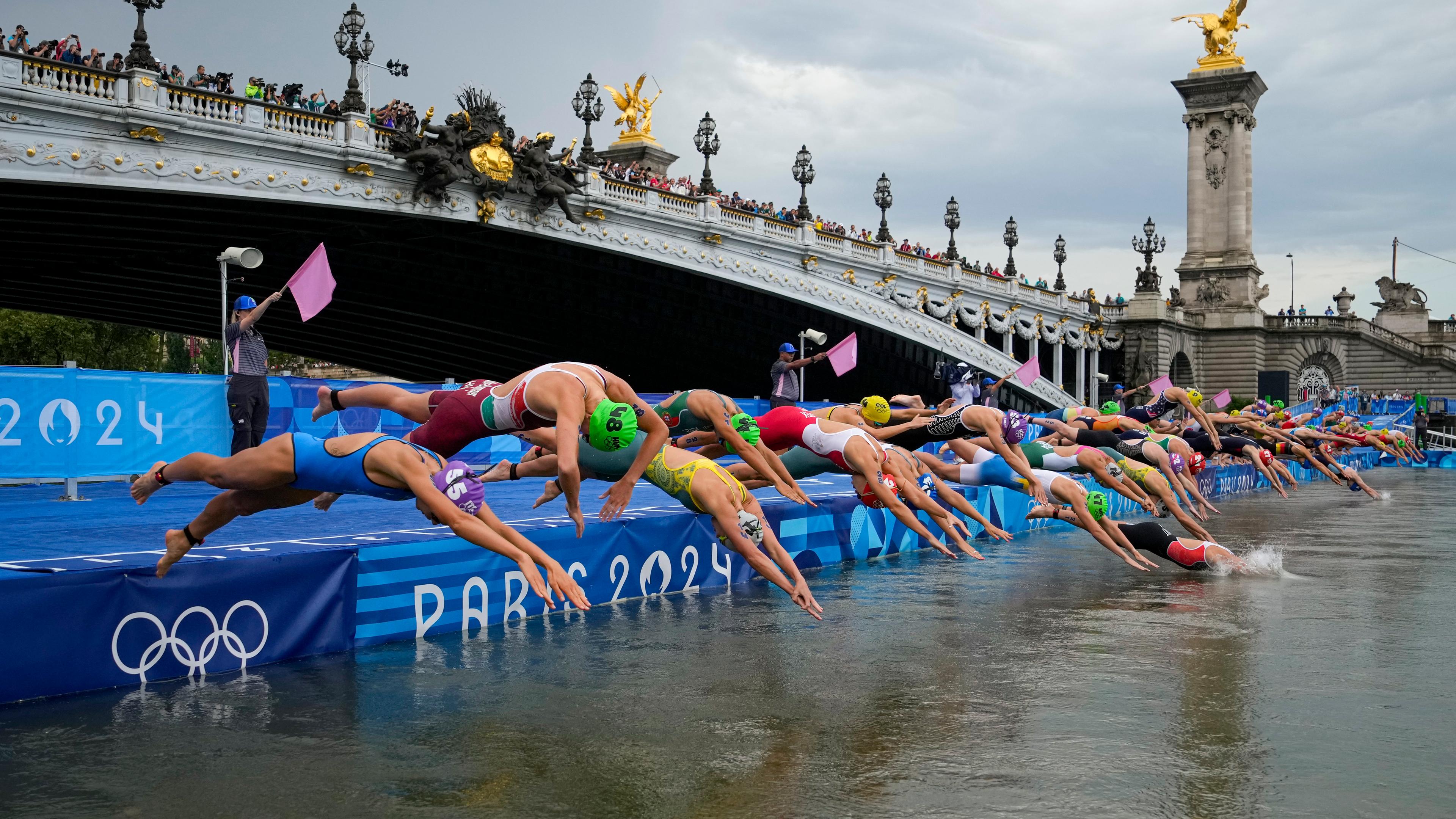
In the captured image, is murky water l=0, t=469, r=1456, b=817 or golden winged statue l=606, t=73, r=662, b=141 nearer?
murky water l=0, t=469, r=1456, b=817

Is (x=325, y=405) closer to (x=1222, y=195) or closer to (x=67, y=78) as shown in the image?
(x=67, y=78)

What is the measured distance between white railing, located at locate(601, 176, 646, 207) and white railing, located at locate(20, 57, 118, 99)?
62.9 ft

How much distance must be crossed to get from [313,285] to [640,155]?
63.7m

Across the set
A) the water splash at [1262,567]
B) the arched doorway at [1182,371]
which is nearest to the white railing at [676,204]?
the water splash at [1262,567]

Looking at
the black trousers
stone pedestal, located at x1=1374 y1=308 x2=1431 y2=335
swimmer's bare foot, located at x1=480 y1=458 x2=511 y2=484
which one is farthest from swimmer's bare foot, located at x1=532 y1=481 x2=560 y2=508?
stone pedestal, located at x1=1374 y1=308 x2=1431 y2=335

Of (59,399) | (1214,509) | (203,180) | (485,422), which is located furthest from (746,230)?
(485,422)

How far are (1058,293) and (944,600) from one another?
224ft

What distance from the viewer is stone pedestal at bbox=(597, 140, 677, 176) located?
84.2 m

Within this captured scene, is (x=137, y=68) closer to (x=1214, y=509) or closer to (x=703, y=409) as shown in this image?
(x=703, y=409)

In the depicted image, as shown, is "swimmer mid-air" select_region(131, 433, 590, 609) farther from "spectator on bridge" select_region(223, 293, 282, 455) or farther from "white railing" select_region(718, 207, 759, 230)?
Result: "white railing" select_region(718, 207, 759, 230)

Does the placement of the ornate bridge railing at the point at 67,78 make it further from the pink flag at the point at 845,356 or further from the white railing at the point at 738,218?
the white railing at the point at 738,218

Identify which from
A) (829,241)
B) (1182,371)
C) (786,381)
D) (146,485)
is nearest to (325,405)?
(146,485)

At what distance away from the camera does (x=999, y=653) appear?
10477 millimetres

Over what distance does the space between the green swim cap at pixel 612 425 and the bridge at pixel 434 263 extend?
2705 centimetres
